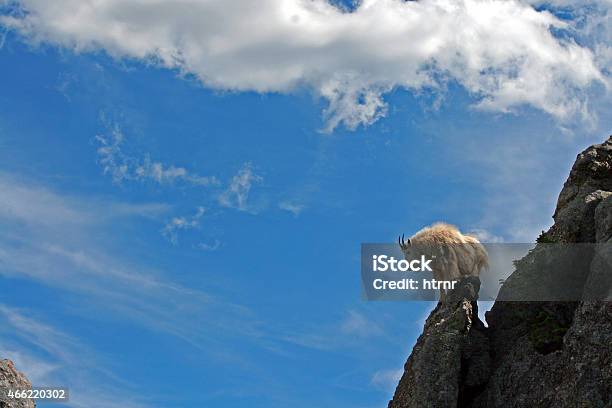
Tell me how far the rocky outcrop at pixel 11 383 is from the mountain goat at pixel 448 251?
15.5 meters

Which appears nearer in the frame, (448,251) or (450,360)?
(450,360)

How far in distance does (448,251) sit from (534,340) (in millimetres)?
7970

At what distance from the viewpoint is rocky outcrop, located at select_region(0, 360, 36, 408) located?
2850 cm

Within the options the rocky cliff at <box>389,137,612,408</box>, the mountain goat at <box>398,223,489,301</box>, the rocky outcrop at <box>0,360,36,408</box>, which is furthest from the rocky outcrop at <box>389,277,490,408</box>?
the rocky outcrop at <box>0,360,36,408</box>

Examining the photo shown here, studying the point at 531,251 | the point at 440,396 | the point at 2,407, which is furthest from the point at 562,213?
the point at 2,407

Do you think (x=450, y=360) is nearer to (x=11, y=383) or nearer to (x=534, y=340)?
(x=534, y=340)

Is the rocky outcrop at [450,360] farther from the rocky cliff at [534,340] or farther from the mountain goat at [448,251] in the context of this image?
the mountain goat at [448,251]

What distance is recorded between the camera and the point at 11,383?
1144 inches

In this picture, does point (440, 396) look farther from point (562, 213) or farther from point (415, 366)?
point (562, 213)

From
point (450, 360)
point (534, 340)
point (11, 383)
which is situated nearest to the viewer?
point (534, 340)

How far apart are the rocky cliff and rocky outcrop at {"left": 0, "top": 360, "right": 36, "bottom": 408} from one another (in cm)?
1437

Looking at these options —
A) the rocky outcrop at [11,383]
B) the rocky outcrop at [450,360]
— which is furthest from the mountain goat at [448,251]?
the rocky outcrop at [11,383]

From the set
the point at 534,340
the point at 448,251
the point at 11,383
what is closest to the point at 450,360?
the point at 534,340

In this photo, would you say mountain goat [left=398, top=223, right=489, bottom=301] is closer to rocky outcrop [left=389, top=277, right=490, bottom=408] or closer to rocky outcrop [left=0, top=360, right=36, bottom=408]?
rocky outcrop [left=389, top=277, right=490, bottom=408]
